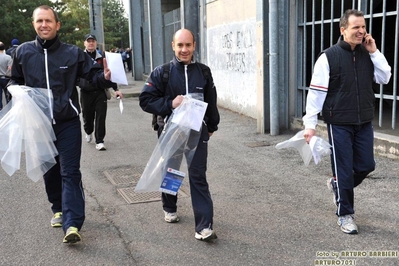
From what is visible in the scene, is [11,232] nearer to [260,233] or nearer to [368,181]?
A: [260,233]

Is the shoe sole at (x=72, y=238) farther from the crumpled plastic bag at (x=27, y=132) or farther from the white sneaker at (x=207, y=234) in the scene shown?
the white sneaker at (x=207, y=234)

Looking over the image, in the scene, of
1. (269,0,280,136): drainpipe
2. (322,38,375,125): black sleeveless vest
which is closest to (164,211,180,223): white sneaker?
(322,38,375,125): black sleeveless vest

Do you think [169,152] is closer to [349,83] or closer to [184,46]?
[184,46]

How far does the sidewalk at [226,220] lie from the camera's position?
3.87m

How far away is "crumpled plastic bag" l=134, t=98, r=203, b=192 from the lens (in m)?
4.13

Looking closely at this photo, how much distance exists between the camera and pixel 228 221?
15.2 ft

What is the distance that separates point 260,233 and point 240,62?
725 centimetres

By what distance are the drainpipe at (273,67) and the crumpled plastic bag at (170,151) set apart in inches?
187

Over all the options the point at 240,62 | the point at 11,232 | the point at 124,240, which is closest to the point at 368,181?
the point at 124,240

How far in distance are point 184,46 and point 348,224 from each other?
2160 millimetres

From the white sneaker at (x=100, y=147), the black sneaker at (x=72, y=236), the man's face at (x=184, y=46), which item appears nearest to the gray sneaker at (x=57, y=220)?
the black sneaker at (x=72, y=236)

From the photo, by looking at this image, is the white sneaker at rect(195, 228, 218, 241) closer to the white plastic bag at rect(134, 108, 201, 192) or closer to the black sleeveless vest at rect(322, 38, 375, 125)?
the white plastic bag at rect(134, 108, 201, 192)

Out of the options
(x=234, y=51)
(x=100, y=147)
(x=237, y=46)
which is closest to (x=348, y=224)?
(x=100, y=147)

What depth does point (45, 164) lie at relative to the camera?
417cm
